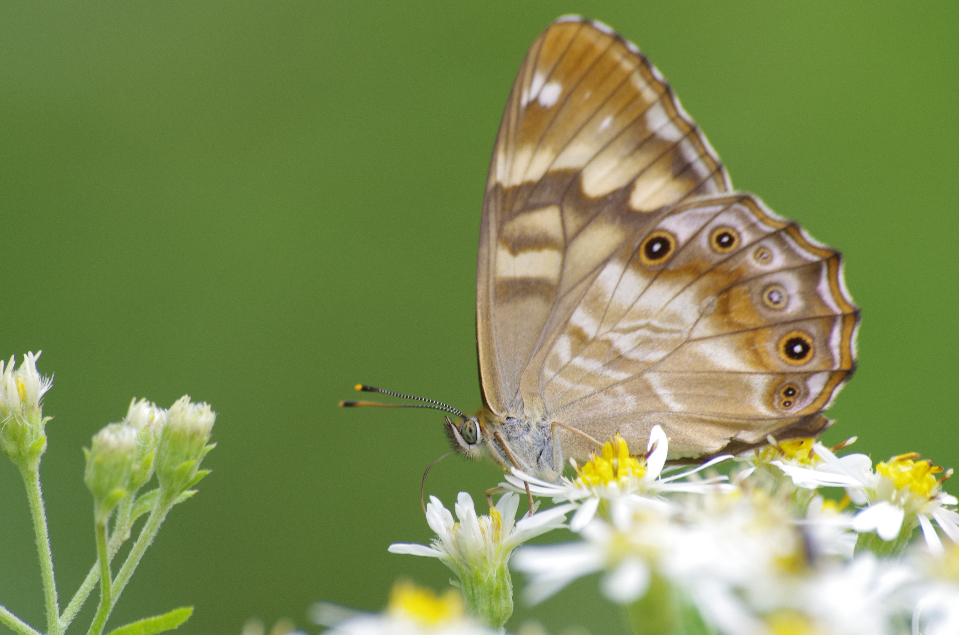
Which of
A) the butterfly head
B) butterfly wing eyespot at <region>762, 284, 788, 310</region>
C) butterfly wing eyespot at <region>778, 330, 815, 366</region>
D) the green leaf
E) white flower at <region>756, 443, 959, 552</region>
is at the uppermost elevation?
butterfly wing eyespot at <region>762, 284, 788, 310</region>

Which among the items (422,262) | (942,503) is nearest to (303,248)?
(422,262)

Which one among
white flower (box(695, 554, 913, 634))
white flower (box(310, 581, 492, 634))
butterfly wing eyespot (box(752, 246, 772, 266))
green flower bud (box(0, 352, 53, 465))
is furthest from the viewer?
butterfly wing eyespot (box(752, 246, 772, 266))

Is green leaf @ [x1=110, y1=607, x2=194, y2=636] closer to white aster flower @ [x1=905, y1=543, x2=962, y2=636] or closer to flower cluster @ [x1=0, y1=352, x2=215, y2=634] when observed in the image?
flower cluster @ [x1=0, y1=352, x2=215, y2=634]

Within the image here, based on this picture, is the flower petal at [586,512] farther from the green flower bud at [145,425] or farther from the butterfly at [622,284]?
the green flower bud at [145,425]

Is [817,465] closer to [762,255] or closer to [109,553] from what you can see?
[762,255]

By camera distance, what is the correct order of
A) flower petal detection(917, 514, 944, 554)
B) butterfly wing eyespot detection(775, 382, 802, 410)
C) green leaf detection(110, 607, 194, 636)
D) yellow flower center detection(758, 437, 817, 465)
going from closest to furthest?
1. green leaf detection(110, 607, 194, 636)
2. flower petal detection(917, 514, 944, 554)
3. yellow flower center detection(758, 437, 817, 465)
4. butterfly wing eyespot detection(775, 382, 802, 410)

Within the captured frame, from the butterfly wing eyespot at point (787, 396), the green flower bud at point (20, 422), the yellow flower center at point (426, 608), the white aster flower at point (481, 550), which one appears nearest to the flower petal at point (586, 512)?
the white aster flower at point (481, 550)

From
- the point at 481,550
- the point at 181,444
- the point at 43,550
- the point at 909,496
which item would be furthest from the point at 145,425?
the point at 909,496

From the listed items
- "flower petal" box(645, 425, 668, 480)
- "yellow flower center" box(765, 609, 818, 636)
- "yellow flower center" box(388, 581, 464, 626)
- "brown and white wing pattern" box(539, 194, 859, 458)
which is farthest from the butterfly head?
"yellow flower center" box(765, 609, 818, 636)
